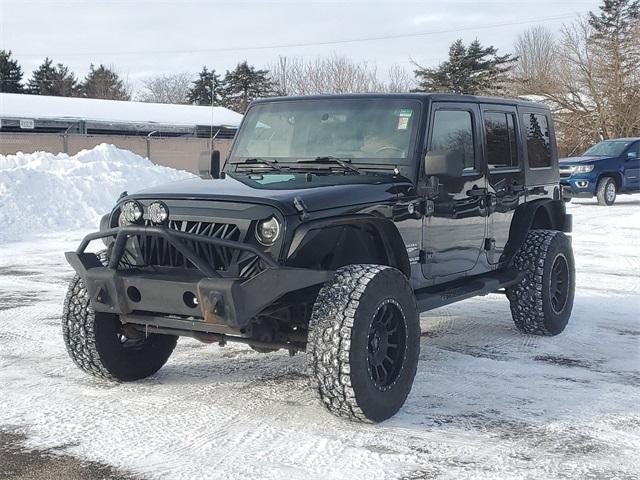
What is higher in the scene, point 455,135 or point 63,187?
point 455,135

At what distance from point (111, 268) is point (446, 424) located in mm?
2115

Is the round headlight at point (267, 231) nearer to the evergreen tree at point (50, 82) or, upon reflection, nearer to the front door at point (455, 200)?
the front door at point (455, 200)

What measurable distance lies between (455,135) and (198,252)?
2.46 m

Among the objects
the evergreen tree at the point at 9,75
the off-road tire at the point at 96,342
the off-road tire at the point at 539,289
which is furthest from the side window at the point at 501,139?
the evergreen tree at the point at 9,75

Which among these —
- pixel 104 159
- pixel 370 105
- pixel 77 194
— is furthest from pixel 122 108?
pixel 370 105

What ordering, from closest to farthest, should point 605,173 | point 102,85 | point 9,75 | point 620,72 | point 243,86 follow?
point 605,173 → point 620,72 → point 243,86 → point 9,75 → point 102,85

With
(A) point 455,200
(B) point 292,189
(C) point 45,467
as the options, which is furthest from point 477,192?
(C) point 45,467

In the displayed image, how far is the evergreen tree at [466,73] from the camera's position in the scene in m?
35.8

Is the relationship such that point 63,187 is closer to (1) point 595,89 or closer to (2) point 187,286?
(2) point 187,286

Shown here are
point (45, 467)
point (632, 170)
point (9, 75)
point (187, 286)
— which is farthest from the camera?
point (9, 75)

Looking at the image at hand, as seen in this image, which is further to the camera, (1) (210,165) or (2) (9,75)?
(2) (9,75)

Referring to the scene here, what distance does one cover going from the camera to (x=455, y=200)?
20.0 ft

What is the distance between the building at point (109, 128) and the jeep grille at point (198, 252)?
71.8 feet

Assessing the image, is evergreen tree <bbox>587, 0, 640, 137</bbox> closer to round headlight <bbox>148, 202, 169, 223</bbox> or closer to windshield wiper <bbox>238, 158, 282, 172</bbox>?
windshield wiper <bbox>238, 158, 282, 172</bbox>
